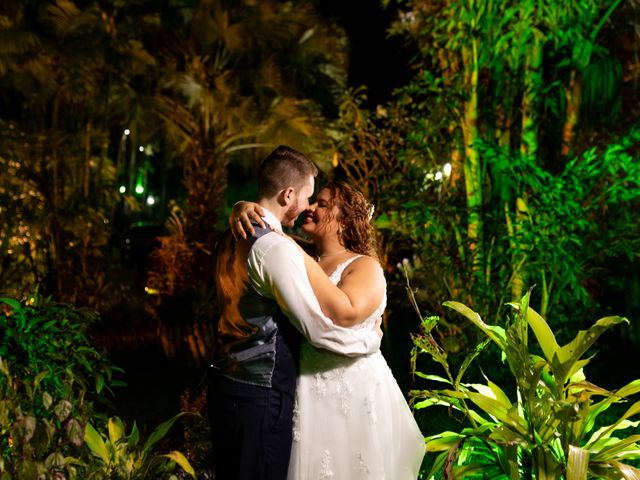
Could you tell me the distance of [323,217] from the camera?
3.93 m

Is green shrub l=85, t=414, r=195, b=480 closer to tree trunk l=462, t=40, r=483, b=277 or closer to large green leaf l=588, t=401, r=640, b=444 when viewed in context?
large green leaf l=588, t=401, r=640, b=444

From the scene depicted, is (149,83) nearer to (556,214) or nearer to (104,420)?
(556,214)

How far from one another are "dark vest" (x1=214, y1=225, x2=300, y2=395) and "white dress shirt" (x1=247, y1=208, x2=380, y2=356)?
50 millimetres

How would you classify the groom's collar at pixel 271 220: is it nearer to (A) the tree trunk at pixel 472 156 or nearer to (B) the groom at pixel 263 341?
(B) the groom at pixel 263 341

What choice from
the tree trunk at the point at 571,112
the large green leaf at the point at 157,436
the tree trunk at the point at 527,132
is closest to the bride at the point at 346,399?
the large green leaf at the point at 157,436

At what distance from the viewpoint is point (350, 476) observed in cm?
360

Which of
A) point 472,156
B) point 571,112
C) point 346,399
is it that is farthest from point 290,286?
point 571,112

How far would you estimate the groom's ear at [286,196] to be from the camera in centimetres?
350

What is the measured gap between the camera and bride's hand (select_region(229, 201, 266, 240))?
3.35 m

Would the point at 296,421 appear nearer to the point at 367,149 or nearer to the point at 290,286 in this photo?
the point at 290,286

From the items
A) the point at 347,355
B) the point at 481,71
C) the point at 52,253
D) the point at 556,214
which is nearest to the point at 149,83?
the point at 52,253

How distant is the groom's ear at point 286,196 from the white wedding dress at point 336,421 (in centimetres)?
67

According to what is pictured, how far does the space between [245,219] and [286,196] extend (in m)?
0.24

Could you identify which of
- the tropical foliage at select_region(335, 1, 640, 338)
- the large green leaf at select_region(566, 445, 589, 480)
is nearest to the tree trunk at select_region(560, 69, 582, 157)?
the tropical foliage at select_region(335, 1, 640, 338)
